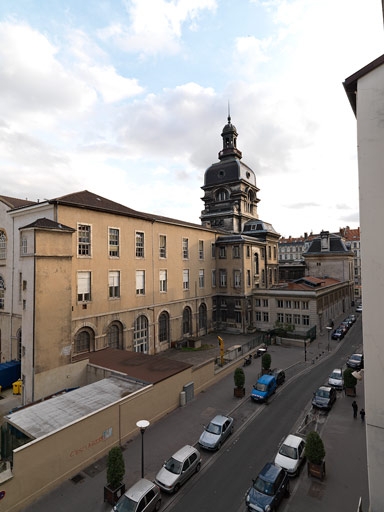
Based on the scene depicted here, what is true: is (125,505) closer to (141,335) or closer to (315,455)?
(315,455)

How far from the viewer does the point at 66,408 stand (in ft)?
56.6

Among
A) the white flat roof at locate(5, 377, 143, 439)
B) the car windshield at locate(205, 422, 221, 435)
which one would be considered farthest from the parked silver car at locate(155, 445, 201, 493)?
the white flat roof at locate(5, 377, 143, 439)

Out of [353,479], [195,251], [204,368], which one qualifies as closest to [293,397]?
[204,368]

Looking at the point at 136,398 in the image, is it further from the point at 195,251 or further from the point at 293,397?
the point at 195,251

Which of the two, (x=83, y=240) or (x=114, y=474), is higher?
(x=83, y=240)

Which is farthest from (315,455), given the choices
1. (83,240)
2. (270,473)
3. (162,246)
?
(162,246)

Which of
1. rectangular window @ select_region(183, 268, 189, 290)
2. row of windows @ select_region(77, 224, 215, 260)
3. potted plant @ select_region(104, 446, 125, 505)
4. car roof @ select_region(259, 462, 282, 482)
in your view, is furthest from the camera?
rectangular window @ select_region(183, 268, 189, 290)

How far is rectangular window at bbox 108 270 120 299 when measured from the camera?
31.1 m

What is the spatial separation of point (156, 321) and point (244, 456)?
70.8 ft

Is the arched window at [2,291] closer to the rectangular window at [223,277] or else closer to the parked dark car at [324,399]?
the rectangular window at [223,277]

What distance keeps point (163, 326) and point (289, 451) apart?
81.0 feet

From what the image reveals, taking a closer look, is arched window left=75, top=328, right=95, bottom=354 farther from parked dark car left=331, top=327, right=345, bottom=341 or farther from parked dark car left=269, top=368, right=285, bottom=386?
parked dark car left=331, top=327, right=345, bottom=341

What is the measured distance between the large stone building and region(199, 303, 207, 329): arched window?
15cm

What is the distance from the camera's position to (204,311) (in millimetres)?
46750
